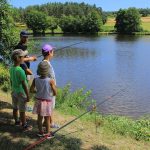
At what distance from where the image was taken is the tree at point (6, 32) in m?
12.7

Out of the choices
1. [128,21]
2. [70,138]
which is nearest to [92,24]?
[128,21]

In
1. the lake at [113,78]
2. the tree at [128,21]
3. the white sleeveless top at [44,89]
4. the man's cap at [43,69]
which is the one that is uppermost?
the man's cap at [43,69]

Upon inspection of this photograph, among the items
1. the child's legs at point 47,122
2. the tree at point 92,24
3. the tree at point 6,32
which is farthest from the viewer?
the tree at point 92,24

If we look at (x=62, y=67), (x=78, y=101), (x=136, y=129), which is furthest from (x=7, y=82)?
(x=62, y=67)

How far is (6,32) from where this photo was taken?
1279cm

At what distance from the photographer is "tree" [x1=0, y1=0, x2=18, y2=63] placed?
41.8ft

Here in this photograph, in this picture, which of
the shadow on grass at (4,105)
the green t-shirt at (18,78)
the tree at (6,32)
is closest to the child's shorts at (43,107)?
the green t-shirt at (18,78)

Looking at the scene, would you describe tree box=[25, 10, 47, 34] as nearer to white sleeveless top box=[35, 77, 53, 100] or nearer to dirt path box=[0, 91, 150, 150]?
dirt path box=[0, 91, 150, 150]

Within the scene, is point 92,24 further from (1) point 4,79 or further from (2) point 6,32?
(1) point 4,79

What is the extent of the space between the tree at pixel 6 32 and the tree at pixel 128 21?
98.1 meters

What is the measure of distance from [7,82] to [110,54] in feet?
130

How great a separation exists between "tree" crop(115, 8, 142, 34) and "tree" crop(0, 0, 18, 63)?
98087 millimetres

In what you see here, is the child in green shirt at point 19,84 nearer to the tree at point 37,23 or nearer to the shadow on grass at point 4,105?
the shadow on grass at point 4,105

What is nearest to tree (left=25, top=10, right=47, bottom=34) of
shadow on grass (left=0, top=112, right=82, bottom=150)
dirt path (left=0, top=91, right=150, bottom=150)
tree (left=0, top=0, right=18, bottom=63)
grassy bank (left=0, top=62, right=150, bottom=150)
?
tree (left=0, top=0, right=18, bottom=63)
